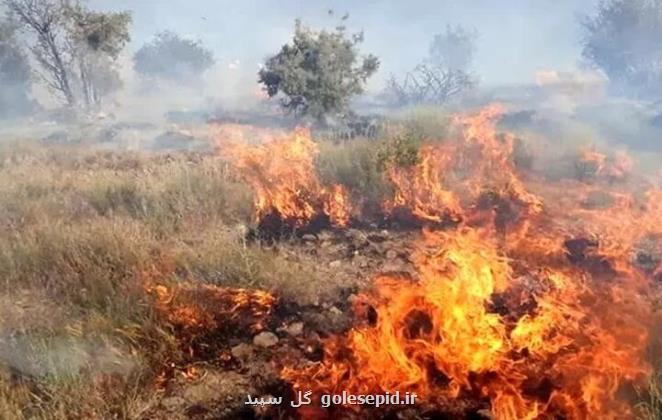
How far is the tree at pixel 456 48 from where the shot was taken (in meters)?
45.1

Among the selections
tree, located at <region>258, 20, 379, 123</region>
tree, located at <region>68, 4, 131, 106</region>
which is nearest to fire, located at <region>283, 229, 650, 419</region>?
tree, located at <region>258, 20, 379, 123</region>

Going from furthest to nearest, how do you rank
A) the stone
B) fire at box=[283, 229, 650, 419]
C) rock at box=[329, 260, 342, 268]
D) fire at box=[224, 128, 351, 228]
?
1. fire at box=[224, 128, 351, 228]
2. the stone
3. rock at box=[329, 260, 342, 268]
4. fire at box=[283, 229, 650, 419]

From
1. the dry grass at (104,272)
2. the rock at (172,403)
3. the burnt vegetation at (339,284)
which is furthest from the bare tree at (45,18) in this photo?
the rock at (172,403)

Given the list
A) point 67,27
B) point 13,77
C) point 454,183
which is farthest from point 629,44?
point 13,77

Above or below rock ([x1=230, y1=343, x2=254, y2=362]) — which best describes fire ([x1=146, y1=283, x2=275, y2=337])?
above

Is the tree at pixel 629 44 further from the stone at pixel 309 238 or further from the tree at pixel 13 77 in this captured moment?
the tree at pixel 13 77

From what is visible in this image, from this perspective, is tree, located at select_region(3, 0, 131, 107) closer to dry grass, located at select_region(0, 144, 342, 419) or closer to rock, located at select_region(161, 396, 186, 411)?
dry grass, located at select_region(0, 144, 342, 419)

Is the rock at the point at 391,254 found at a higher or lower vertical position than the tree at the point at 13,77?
lower

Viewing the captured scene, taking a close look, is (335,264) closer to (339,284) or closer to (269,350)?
(339,284)

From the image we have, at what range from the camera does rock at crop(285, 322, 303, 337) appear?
454 centimetres

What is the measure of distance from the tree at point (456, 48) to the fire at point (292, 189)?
38132 mm

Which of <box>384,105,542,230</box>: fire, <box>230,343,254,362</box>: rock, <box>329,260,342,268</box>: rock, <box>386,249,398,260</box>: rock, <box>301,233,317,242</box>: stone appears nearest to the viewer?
<box>230,343,254,362</box>: rock

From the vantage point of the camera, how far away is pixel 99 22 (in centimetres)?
2261

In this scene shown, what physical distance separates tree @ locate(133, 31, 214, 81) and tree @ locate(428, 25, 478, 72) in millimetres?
21205
